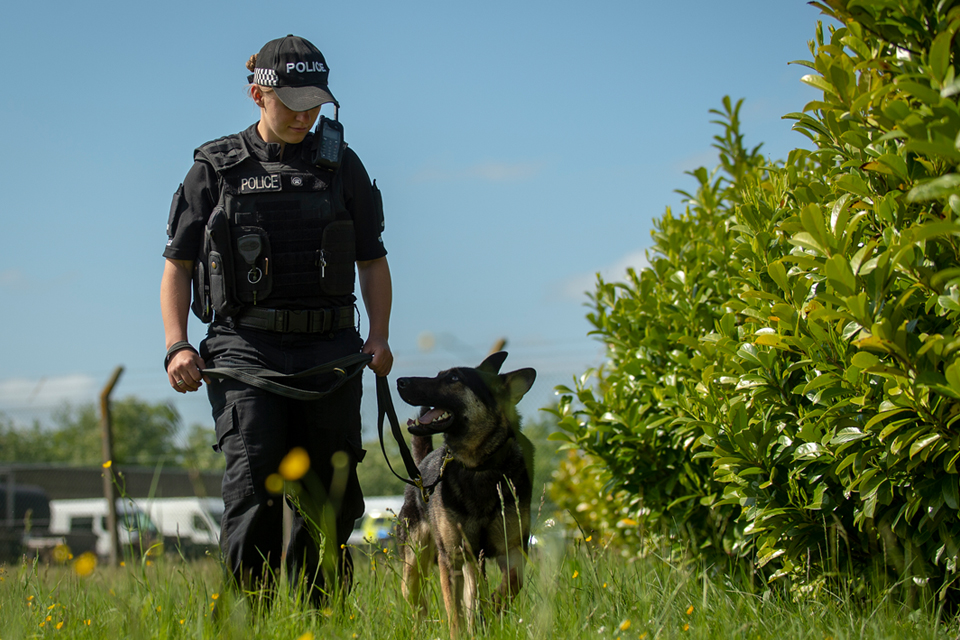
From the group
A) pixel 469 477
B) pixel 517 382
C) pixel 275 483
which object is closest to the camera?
pixel 275 483

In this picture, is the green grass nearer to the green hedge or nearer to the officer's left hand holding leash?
the green hedge

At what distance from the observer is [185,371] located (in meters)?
2.99

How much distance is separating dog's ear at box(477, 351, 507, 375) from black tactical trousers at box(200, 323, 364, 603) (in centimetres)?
77

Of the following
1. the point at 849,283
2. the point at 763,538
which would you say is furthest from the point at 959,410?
the point at 763,538

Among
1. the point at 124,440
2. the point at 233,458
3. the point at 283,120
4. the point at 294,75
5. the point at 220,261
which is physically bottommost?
the point at 124,440

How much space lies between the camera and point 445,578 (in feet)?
10.3

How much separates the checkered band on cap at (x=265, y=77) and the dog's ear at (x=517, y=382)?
1707 mm

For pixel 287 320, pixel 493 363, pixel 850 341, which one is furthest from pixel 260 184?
pixel 850 341

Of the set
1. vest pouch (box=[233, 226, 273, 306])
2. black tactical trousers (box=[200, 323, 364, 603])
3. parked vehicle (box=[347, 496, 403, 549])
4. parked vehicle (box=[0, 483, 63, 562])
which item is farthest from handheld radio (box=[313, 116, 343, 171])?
parked vehicle (box=[0, 483, 63, 562])

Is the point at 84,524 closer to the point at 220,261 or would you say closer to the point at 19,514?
the point at 19,514

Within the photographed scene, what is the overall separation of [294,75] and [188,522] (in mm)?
11185

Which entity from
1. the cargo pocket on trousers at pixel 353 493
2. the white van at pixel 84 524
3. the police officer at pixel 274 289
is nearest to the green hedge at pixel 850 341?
the cargo pocket on trousers at pixel 353 493

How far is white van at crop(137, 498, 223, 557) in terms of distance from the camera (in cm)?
217

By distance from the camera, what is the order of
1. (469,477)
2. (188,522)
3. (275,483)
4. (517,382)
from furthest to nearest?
(188,522) → (517,382) → (469,477) → (275,483)
